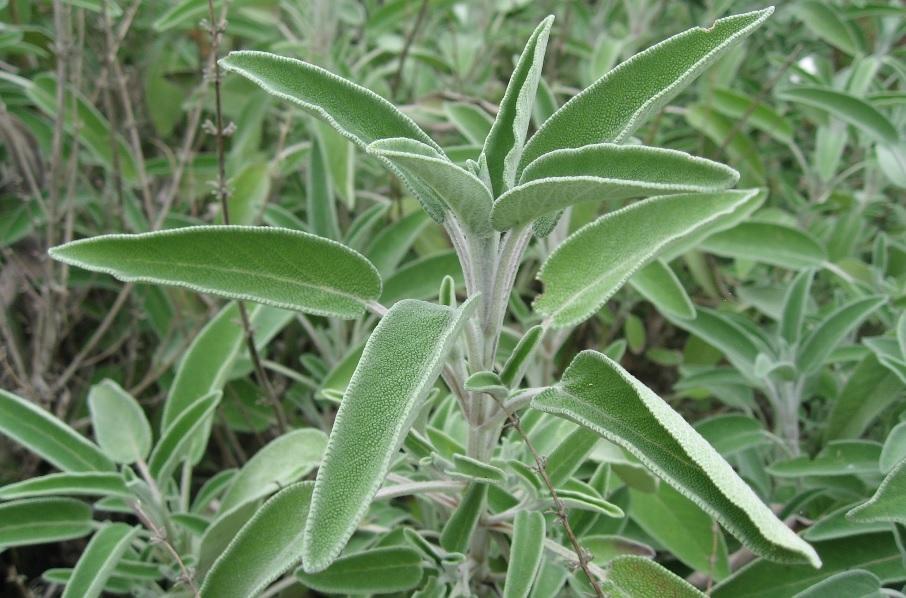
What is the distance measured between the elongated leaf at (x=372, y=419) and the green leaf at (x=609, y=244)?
17 centimetres

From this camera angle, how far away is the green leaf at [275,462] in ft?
3.43

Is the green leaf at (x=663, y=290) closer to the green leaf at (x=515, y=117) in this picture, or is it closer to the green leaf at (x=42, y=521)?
the green leaf at (x=515, y=117)

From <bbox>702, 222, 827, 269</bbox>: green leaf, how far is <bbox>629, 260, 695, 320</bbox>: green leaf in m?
0.24

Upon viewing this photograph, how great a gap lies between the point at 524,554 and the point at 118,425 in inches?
25.0

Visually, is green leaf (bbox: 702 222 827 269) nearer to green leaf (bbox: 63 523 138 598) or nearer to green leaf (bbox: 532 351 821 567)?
green leaf (bbox: 532 351 821 567)

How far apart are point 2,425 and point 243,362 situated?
0.44m

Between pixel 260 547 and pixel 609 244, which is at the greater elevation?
pixel 609 244

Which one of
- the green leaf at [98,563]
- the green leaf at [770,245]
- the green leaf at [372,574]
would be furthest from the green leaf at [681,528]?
the green leaf at [98,563]

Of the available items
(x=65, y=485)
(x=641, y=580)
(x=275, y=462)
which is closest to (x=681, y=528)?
(x=641, y=580)

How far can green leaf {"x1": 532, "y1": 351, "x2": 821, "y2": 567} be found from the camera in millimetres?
574

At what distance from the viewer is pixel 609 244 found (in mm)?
867

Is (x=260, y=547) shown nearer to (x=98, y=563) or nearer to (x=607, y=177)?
(x=98, y=563)

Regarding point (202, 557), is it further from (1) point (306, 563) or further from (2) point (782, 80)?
(2) point (782, 80)

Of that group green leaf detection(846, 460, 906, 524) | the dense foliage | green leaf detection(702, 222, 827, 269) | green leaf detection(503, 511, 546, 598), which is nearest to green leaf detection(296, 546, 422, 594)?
the dense foliage
